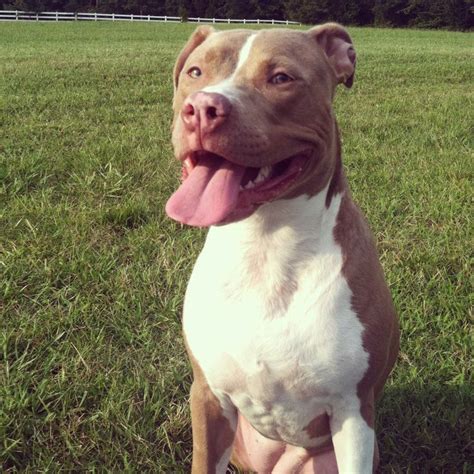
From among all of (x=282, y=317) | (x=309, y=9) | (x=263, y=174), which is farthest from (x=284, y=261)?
(x=309, y=9)

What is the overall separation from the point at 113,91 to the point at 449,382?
711cm

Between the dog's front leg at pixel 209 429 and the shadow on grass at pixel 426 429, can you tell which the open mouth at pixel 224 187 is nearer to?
the dog's front leg at pixel 209 429

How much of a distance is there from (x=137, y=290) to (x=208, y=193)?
176 centimetres

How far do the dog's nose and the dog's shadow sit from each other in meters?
1.54

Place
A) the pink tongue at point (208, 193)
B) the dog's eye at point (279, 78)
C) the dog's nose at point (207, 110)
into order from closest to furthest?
1. the dog's nose at point (207, 110)
2. the pink tongue at point (208, 193)
3. the dog's eye at point (279, 78)

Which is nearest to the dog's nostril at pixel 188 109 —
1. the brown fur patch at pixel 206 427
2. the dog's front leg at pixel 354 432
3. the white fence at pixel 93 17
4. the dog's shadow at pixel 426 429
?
the brown fur patch at pixel 206 427

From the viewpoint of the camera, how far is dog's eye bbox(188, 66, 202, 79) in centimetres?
217

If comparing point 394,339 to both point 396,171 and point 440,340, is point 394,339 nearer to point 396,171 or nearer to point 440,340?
point 440,340

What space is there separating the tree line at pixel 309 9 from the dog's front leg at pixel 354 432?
4789 centimetres

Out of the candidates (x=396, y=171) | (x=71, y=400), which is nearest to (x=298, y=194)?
(x=71, y=400)

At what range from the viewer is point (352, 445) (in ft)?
7.18

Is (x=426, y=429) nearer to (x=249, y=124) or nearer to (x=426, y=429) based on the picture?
(x=426, y=429)

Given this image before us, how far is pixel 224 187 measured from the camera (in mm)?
1956

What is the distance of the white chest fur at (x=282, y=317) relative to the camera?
208 cm
